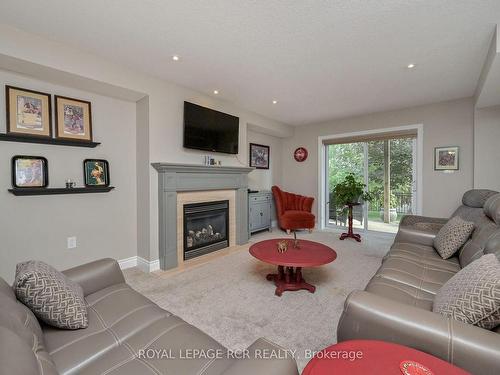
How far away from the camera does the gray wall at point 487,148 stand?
3.30 m

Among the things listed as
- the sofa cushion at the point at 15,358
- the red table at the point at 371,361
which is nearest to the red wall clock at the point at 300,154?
the red table at the point at 371,361

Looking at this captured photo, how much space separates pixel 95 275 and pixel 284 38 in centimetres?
236

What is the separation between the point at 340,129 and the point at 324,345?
4.19 metres

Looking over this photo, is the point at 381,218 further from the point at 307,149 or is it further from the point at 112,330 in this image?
the point at 112,330

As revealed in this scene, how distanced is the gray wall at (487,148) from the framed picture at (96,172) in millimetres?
5018

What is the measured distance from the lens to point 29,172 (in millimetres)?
2328

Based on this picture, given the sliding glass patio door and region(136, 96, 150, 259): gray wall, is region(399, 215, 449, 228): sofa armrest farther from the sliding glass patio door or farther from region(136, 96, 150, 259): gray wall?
region(136, 96, 150, 259): gray wall

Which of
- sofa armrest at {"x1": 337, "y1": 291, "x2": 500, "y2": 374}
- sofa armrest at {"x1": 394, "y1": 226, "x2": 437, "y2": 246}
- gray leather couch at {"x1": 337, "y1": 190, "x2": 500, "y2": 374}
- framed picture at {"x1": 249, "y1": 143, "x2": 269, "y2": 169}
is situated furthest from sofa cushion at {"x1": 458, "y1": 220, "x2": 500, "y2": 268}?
framed picture at {"x1": 249, "y1": 143, "x2": 269, "y2": 169}

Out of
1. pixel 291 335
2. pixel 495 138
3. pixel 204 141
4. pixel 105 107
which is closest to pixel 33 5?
pixel 105 107

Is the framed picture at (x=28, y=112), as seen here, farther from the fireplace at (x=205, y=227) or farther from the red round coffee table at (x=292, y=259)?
the red round coffee table at (x=292, y=259)

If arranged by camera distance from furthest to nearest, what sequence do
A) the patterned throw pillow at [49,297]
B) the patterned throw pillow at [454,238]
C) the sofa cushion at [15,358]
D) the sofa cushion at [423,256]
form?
1. the patterned throw pillow at [454,238]
2. the sofa cushion at [423,256]
3. the patterned throw pillow at [49,297]
4. the sofa cushion at [15,358]

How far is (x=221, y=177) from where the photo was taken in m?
3.66

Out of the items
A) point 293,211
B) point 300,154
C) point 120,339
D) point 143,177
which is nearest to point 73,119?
point 143,177

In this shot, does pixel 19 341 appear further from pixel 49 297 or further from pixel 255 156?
pixel 255 156
